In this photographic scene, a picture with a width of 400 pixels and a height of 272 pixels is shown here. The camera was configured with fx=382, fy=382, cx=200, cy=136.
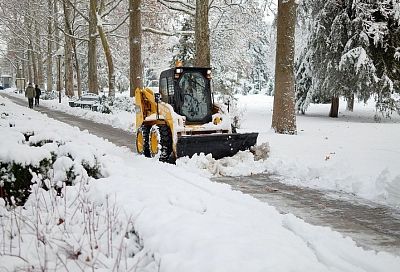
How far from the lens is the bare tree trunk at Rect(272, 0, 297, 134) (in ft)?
39.5

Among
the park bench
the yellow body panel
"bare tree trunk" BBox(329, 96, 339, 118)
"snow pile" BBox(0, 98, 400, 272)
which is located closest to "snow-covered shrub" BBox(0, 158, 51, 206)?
"snow pile" BBox(0, 98, 400, 272)

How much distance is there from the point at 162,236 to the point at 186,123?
566 cm

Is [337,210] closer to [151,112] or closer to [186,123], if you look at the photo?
[186,123]

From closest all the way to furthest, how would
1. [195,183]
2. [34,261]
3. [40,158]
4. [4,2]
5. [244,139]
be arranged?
[34,261], [40,158], [195,183], [244,139], [4,2]

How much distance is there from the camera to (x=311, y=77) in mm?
20609

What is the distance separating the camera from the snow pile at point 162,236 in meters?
3.44

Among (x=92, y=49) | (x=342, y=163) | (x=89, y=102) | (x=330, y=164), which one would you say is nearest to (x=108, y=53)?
(x=89, y=102)

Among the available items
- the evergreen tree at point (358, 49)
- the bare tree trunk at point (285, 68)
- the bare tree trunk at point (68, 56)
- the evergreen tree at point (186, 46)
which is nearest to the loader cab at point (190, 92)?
the bare tree trunk at point (285, 68)

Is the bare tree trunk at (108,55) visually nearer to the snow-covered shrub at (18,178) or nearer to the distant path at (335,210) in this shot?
the distant path at (335,210)

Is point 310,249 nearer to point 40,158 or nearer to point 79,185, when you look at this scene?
point 79,185

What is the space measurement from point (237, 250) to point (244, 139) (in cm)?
569

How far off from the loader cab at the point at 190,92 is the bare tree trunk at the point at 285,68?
11.3 feet

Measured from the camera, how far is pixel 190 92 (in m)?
9.49

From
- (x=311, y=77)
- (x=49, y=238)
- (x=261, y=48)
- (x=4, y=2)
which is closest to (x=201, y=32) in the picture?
(x=311, y=77)
